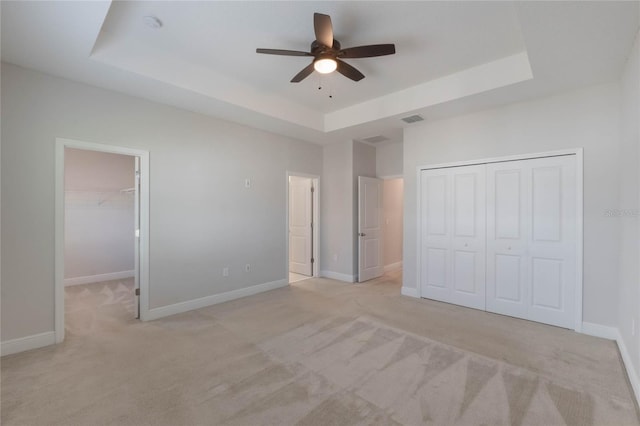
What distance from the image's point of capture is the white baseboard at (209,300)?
3.74m

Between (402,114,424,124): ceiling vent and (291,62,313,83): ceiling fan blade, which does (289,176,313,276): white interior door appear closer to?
(402,114,424,124): ceiling vent

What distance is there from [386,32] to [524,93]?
75.4 inches

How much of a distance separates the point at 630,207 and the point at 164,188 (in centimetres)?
491

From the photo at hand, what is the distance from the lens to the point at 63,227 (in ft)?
10.1

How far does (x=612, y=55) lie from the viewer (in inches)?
103

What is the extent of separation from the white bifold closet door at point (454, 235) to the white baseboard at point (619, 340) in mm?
1078

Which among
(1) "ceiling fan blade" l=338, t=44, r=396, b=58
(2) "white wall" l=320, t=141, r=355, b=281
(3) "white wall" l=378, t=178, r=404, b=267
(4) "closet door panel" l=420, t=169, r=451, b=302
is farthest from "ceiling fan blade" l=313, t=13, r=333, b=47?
(3) "white wall" l=378, t=178, r=404, b=267

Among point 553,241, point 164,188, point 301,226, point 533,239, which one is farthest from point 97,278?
point 553,241

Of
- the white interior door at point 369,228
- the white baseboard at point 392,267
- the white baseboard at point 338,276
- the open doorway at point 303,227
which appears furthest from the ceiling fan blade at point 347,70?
the white baseboard at point 392,267

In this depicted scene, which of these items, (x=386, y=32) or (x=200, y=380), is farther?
(x=386, y=32)

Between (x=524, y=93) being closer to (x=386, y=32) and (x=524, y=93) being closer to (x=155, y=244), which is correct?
(x=386, y=32)

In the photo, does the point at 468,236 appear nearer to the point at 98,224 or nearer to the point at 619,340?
the point at 619,340

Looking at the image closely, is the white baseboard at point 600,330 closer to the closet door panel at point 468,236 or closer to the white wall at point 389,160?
the closet door panel at point 468,236

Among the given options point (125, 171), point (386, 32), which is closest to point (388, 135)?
point (386, 32)
